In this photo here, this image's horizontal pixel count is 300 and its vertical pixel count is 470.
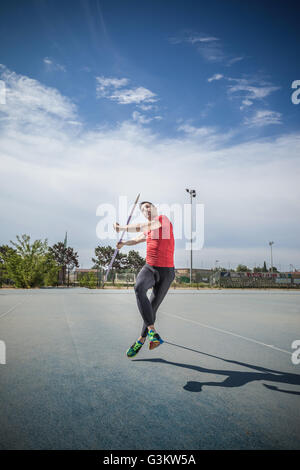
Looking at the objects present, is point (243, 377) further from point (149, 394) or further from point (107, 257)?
point (107, 257)

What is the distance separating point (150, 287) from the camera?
388 centimetres

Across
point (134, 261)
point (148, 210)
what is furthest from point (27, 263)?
point (134, 261)

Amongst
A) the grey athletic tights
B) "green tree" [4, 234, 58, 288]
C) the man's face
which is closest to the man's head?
the man's face

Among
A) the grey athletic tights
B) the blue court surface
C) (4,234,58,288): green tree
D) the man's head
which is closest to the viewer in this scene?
the blue court surface

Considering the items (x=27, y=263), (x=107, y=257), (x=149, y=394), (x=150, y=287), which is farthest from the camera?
(x=107, y=257)

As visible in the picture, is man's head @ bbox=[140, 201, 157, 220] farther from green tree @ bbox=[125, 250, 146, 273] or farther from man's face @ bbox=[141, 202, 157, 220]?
green tree @ bbox=[125, 250, 146, 273]

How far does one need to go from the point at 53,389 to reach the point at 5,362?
128 centimetres

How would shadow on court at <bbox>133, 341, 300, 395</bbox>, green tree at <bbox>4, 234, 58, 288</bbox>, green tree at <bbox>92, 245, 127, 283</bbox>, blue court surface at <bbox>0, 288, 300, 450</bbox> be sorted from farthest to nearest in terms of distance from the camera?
green tree at <bbox>92, 245, 127, 283</bbox>
green tree at <bbox>4, 234, 58, 288</bbox>
shadow on court at <bbox>133, 341, 300, 395</bbox>
blue court surface at <bbox>0, 288, 300, 450</bbox>

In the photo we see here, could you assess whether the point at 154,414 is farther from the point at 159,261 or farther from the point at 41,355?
the point at 41,355

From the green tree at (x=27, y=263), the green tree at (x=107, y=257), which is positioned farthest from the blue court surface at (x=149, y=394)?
the green tree at (x=107, y=257)

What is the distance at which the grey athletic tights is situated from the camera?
383 centimetres

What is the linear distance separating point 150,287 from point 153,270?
0.21 m

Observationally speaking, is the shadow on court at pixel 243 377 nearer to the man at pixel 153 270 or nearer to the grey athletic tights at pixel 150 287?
the man at pixel 153 270
